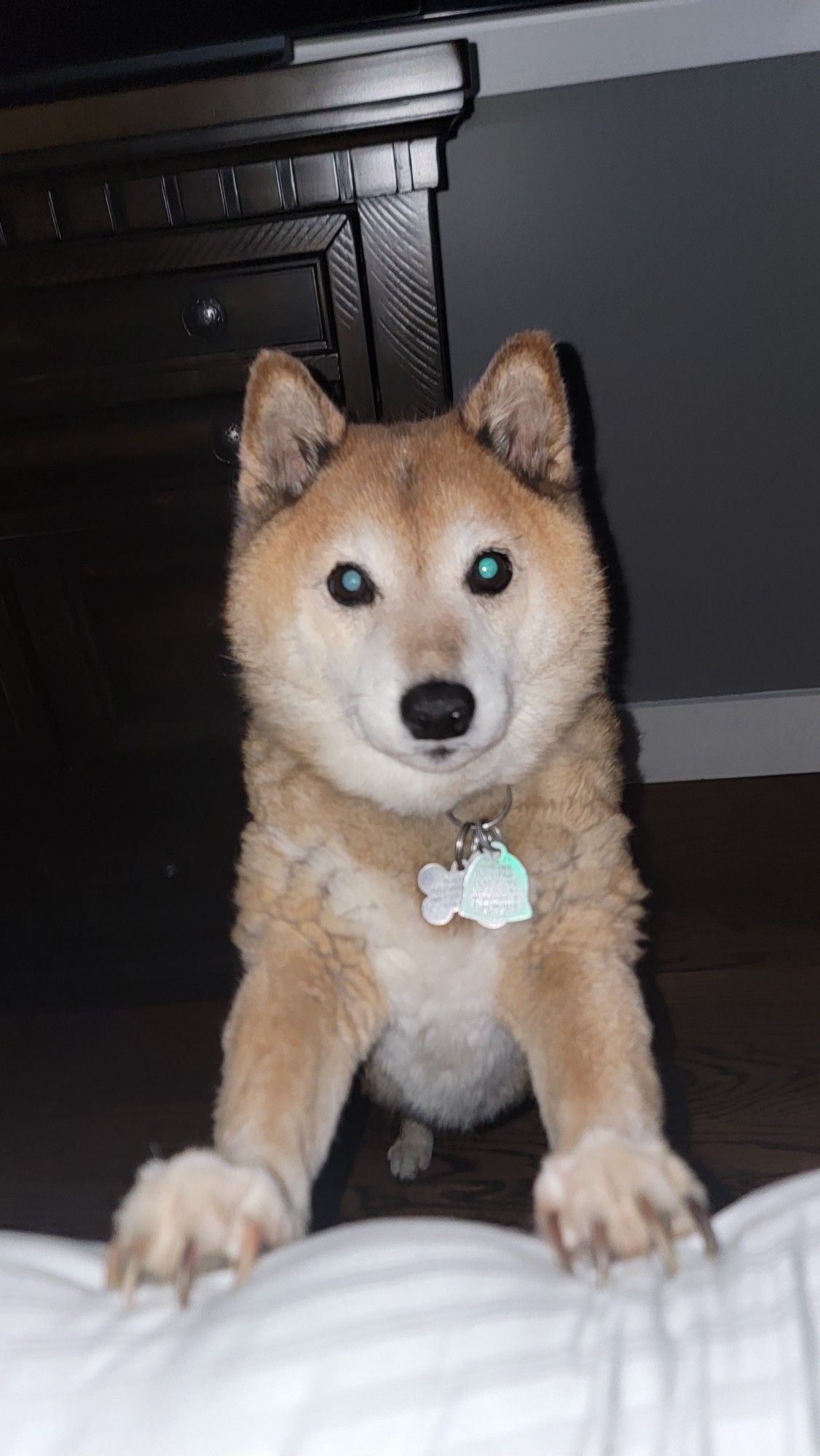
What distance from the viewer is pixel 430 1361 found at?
1.24 feet

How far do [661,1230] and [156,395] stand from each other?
137 cm

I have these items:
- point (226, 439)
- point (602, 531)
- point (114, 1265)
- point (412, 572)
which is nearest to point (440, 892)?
point (412, 572)

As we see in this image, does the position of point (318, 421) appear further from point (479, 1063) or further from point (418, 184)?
point (479, 1063)

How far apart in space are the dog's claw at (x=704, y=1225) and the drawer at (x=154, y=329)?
131cm

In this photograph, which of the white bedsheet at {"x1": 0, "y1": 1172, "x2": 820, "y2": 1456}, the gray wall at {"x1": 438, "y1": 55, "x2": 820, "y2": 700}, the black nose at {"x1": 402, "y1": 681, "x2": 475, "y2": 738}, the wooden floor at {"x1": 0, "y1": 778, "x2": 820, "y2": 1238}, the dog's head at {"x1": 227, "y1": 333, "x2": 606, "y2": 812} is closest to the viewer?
the white bedsheet at {"x1": 0, "y1": 1172, "x2": 820, "y2": 1456}

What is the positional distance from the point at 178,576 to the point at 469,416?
707 mm

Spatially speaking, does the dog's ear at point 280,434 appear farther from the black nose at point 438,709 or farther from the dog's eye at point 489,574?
the black nose at point 438,709

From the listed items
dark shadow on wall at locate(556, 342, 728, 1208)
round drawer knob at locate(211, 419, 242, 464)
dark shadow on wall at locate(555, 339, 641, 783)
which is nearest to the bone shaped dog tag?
dark shadow on wall at locate(556, 342, 728, 1208)

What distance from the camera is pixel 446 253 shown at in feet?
6.90

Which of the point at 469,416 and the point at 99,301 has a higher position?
the point at 99,301

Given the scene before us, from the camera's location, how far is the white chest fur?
1.01 meters

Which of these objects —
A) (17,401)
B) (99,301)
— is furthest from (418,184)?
(17,401)

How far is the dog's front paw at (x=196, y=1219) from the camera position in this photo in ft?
1.77

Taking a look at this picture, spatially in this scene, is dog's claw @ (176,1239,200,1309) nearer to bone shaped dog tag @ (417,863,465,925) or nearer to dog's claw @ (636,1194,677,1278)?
dog's claw @ (636,1194,677,1278)
